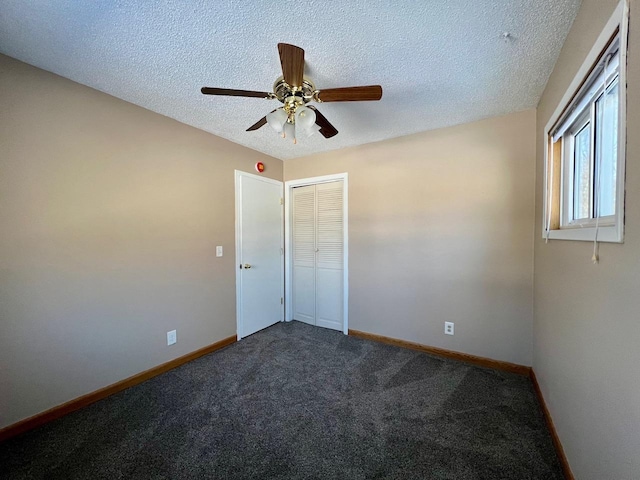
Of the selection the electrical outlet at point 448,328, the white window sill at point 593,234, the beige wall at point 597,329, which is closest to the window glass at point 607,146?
the white window sill at point 593,234

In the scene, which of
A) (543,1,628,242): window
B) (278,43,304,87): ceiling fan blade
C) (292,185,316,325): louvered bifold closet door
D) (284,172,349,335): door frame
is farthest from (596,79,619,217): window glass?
(292,185,316,325): louvered bifold closet door

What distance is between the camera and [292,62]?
126 cm

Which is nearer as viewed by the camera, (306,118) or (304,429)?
(306,118)

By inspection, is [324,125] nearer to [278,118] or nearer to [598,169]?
[278,118]

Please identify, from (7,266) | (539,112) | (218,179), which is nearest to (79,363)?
(7,266)

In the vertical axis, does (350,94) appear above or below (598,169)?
above

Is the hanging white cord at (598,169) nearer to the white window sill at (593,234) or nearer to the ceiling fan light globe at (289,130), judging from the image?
the white window sill at (593,234)

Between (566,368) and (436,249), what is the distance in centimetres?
137

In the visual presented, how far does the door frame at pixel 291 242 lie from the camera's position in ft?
10.2

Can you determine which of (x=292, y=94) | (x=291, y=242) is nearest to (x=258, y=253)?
(x=291, y=242)

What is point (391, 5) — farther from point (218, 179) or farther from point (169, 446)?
point (169, 446)

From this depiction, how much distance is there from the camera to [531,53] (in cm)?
150

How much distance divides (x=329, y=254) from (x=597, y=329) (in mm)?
2524

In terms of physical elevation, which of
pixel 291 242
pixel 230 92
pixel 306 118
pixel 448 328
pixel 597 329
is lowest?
pixel 448 328
